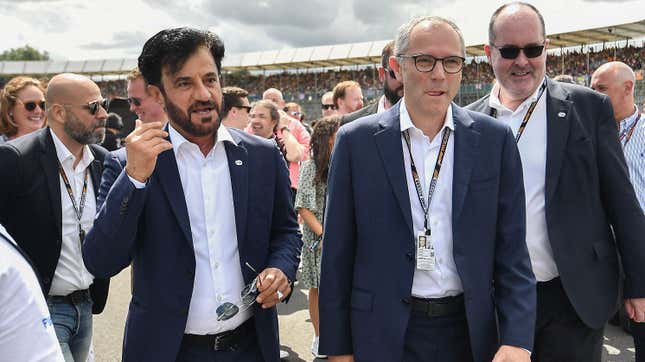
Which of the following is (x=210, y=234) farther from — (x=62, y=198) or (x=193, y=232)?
(x=62, y=198)

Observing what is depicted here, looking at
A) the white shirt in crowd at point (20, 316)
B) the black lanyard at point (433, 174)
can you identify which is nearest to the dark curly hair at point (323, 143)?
the black lanyard at point (433, 174)

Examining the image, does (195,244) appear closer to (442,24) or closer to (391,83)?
(442,24)

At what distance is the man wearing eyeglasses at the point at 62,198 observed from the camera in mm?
2576

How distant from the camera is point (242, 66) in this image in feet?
112

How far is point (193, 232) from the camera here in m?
1.99

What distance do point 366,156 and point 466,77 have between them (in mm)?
26187

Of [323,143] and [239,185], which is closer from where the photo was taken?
[239,185]

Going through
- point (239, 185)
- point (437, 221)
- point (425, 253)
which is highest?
point (239, 185)

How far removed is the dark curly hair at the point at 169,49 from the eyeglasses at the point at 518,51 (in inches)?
58.9

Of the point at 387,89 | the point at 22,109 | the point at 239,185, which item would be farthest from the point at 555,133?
the point at 22,109

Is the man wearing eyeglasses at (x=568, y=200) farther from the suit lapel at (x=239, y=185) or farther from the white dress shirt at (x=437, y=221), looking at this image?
the suit lapel at (x=239, y=185)

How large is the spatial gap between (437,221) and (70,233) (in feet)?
6.26

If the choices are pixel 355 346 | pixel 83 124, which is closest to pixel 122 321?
pixel 83 124

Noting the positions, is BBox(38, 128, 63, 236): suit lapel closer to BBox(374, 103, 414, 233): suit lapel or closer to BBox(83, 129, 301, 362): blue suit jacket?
BBox(83, 129, 301, 362): blue suit jacket
